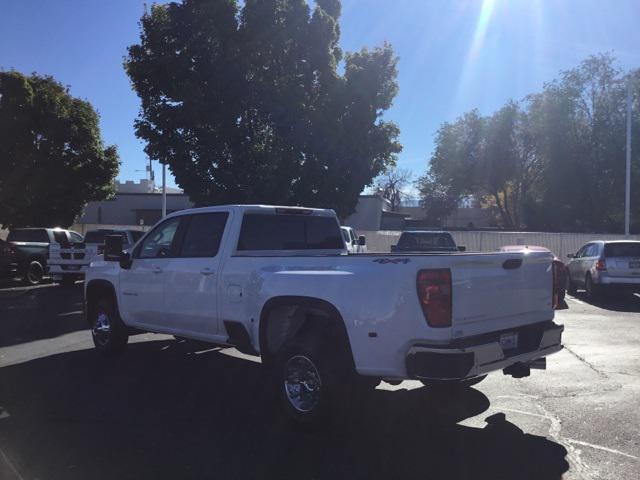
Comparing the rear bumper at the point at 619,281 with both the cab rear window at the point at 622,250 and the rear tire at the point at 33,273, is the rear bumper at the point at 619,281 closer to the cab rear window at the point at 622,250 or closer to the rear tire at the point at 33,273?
the cab rear window at the point at 622,250

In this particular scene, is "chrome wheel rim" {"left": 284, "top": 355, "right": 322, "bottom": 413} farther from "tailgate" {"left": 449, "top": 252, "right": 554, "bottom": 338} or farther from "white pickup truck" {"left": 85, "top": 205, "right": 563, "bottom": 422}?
"tailgate" {"left": 449, "top": 252, "right": 554, "bottom": 338}

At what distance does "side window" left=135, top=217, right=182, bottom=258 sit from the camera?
713 centimetres

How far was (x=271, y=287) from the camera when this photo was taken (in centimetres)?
538

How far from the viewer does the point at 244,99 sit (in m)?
18.6

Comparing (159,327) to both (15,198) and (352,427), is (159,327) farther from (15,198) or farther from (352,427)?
(15,198)

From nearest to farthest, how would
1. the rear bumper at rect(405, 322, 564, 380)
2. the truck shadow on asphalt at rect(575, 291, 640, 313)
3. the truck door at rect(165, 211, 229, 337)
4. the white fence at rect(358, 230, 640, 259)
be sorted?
the rear bumper at rect(405, 322, 564, 380), the truck door at rect(165, 211, 229, 337), the truck shadow on asphalt at rect(575, 291, 640, 313), the white fence at rect(358, 230, 640, 259)

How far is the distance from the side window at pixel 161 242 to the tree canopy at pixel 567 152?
3711 cm

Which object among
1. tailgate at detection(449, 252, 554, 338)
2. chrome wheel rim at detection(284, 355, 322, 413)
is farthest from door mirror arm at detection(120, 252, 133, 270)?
tailgate at detection(449, 252, 554, 338)

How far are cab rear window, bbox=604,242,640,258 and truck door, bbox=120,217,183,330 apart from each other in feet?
38.9

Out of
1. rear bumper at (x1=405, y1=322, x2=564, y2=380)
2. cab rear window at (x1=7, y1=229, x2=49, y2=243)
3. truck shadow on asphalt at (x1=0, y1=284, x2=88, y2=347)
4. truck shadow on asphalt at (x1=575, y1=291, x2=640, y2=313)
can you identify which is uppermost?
cab rear window at (x1=7, y1=229, x2=49, y2=243)

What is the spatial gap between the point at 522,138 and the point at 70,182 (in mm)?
36433

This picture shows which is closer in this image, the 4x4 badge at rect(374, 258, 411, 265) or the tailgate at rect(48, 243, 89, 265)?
the 4x4 badge at rect(374, 258, 411, 265)

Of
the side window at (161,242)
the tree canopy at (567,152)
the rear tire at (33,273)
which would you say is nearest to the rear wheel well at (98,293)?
the side window at (161,242)

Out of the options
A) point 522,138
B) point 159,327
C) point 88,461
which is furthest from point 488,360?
point 522,138
